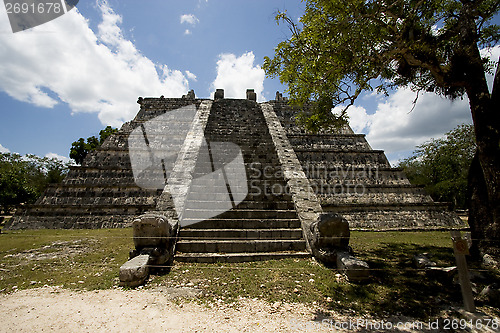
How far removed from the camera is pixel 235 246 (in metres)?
4.92

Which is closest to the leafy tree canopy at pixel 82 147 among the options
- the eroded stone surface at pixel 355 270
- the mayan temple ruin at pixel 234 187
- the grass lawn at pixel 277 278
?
the mayan temple ruin at pixel 234 187

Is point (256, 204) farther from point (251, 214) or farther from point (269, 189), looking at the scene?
point (269, 189)

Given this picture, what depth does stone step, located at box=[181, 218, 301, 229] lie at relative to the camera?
18.0ft

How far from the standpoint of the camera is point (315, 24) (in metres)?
5.24

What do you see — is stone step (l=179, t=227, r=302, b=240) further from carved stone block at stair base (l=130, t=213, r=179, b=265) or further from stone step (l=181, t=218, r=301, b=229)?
carved stone block at stair base (l=130, t=213, r=179, b=265)

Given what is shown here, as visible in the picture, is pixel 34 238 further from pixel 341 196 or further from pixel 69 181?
pixel 341 196

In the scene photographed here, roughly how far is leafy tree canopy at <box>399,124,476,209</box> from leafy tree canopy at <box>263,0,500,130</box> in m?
15.9

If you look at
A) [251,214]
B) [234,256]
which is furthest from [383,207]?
[234,256]

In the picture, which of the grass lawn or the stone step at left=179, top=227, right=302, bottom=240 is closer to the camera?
the grass lawn

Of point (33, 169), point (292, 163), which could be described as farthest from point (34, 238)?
point (33, 169)

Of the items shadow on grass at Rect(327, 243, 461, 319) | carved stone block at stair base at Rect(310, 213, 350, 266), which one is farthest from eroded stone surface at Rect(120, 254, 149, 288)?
carved stone block at stair base at Rect(310, 213, 350, 266)

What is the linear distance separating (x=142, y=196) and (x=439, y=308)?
28.4ft

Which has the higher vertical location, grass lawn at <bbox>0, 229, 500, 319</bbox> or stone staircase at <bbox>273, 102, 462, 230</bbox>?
stone staircase at <bbox>273, 102, 462, 230</bbox>

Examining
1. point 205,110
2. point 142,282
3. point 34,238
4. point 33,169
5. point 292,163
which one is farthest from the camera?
point 33,169
